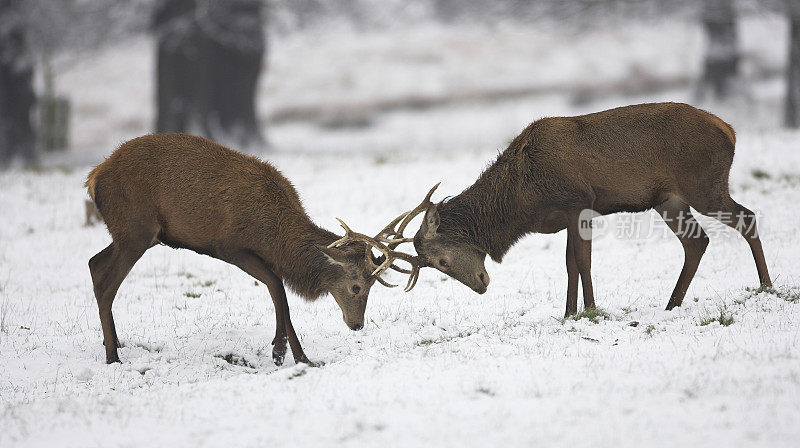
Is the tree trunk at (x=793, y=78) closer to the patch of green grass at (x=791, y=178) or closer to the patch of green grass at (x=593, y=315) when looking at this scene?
the patch of green grass at (x=791, y=178)

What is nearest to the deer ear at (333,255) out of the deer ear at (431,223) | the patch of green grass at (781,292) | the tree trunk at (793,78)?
the deer ear at (431,223)

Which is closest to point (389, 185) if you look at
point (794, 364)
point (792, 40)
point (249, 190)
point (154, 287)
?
point (154, 287)

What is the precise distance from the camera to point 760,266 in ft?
26.5

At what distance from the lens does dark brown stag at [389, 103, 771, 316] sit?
25.8 ft

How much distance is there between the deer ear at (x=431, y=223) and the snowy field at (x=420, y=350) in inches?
37.2

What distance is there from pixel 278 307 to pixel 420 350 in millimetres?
1387

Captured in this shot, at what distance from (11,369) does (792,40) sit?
1749 cm

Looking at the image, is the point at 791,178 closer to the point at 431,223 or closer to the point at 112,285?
the point at 431,223

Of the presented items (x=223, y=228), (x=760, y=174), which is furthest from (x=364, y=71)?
(x=223, y=228)

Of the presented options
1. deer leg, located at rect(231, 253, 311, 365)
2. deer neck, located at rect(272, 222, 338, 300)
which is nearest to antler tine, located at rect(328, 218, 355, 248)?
deer neck, located at rect(272, 222, 338, 300)

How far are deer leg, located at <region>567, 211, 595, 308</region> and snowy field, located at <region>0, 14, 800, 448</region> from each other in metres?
0.31

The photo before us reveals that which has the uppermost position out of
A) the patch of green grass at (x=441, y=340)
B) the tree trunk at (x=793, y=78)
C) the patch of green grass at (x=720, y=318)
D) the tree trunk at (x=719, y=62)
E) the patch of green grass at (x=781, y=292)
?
the tree trunk at (x=719, y=62)

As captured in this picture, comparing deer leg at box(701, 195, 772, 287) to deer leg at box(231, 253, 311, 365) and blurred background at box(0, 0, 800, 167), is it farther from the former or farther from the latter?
blurred background at box(0, 0, 800, 167)

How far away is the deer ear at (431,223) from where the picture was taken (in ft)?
26.6
